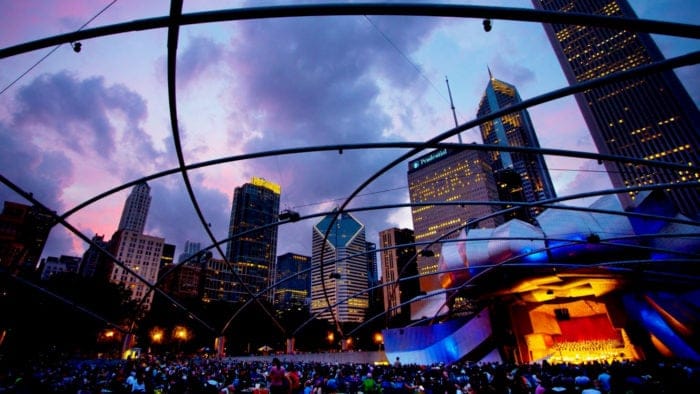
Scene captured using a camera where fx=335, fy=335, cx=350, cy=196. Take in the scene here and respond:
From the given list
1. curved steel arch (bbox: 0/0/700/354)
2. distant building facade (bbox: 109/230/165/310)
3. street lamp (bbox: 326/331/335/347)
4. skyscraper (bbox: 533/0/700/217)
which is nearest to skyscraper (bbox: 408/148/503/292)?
skyscraper (bbox: 533/0/700/217)

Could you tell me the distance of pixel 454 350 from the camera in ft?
136

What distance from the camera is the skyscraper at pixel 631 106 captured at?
10431 cm

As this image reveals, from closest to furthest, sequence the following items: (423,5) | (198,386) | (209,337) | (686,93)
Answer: (423,5)
(198,386)
(209,337)
(686,93)

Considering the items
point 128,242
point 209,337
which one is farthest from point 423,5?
point 128,242

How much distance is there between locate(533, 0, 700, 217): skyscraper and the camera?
104m

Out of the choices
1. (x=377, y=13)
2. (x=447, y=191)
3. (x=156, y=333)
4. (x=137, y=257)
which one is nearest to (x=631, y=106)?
(x=447, y=191)

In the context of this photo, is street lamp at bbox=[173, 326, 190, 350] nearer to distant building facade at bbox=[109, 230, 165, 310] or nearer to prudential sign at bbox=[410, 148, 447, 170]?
distant building facade at bbox=[109, 230, 165, 310]

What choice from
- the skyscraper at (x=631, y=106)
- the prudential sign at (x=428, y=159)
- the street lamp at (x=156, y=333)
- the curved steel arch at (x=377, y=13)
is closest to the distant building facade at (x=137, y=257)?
the street lamp at (x=156, y=333)

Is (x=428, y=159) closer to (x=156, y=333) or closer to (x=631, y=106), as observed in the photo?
(x=631, y=106)

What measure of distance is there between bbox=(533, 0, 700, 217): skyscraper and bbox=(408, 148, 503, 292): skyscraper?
47.7 meters

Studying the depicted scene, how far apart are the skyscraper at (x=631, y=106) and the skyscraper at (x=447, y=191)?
47713mm

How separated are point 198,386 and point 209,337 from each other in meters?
87.3

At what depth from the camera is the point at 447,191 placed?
575 feet

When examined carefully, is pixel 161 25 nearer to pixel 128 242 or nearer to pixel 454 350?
pixel 454 350
